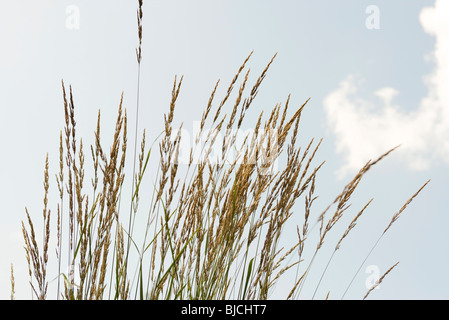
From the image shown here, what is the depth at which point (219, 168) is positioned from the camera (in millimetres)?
1856

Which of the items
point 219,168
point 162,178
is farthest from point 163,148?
point 219,168

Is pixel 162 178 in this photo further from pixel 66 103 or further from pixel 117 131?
pixel 66 103

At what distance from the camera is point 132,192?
179 centimetres

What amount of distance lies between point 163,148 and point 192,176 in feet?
0.62
